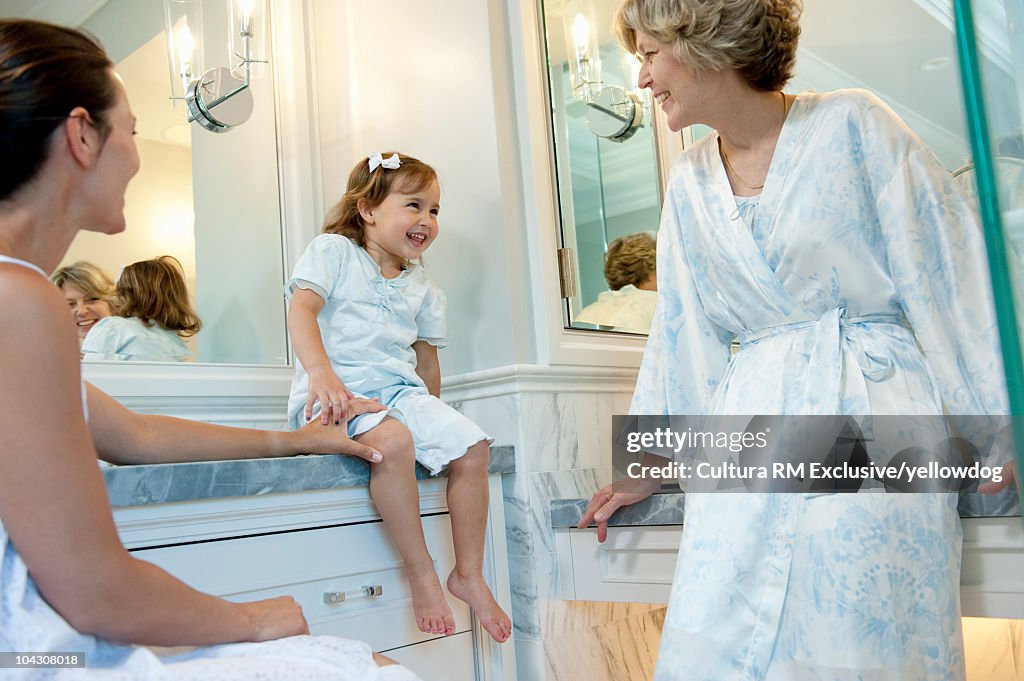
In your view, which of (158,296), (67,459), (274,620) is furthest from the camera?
(158,296)

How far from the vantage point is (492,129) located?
200 centimetres

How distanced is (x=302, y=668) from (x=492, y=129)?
4.77 ft

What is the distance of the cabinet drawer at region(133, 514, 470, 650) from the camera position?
138cm

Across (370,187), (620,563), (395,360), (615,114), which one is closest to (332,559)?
(395,360)

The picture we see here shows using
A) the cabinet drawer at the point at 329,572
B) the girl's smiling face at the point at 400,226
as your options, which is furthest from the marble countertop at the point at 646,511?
the girl's smiling face at the point at 400,226

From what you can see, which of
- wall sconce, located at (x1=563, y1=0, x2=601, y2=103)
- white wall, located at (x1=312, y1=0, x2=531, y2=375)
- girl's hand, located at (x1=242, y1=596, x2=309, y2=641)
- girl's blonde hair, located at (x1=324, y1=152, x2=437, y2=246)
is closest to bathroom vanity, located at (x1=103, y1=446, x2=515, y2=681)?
white wall, located at (x1=312, y1=0, x2=531, y2=375)

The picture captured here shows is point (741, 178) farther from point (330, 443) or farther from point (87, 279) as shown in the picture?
point (87, 279)

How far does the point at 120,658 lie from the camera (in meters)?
0.74

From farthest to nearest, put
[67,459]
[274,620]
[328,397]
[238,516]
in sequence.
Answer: [328,397]
[238,516]
[274,620]
[67,459]

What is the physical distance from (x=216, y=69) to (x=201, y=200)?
0.31 meters

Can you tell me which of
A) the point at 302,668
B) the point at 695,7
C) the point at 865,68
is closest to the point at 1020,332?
the point at 302,668

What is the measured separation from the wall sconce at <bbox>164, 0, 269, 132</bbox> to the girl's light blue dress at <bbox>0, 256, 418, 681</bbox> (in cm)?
143

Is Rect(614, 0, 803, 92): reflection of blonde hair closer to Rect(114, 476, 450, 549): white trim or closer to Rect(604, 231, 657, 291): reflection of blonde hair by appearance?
Rect(604, 231, 657, 291): reflection of blonde hair

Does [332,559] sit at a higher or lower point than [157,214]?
lower
